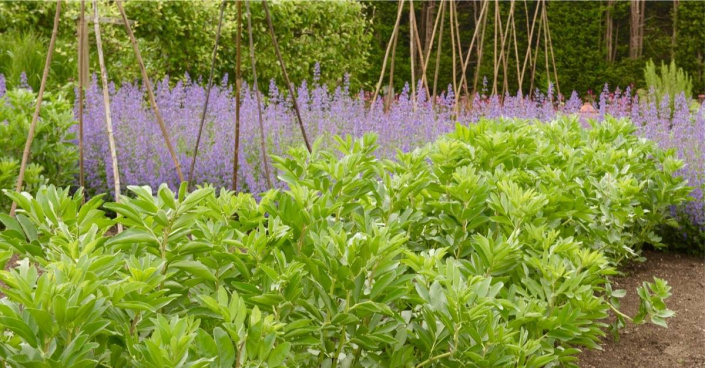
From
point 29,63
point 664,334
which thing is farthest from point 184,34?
point 664,334

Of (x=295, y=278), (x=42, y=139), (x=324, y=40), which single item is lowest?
(x=42, y=139)

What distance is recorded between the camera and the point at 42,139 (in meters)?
4.61

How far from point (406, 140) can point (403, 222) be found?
3.55 m

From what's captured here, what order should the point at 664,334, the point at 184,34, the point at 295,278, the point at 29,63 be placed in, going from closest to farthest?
the point at 295,278 → the point at 664,334 → the point at 29,63 → the point at 184,34

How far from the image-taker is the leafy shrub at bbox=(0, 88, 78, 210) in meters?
4.46

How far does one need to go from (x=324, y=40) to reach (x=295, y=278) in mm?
9027

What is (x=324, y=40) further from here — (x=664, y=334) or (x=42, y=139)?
(x=664, y=334)

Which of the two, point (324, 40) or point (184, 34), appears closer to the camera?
point (184, 34)

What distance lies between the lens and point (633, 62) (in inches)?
534

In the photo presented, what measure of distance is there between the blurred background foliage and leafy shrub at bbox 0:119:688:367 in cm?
581

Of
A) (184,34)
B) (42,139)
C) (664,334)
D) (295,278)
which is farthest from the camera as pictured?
(184,34)

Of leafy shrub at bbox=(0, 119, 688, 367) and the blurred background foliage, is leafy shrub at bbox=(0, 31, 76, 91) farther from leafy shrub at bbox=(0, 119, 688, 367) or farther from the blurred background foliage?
leafy shrub at bbox=(0, 119, 688, 367)

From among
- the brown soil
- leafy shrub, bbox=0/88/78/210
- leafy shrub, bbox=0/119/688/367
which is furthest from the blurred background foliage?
leafy shrub, bbox=0/119/688/367

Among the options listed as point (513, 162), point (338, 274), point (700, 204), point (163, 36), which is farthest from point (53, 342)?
point (163, 36)
